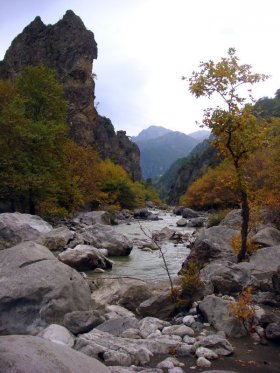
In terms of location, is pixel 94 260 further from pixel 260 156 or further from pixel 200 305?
pixel 260 156

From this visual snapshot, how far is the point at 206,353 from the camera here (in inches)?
290

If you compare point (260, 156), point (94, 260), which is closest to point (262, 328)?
point (94, 260)

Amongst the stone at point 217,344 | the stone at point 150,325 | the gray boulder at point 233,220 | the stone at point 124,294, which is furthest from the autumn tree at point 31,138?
the stone at point 217,344

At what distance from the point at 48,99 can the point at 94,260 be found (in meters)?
22.3

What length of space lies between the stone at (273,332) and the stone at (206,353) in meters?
1.39

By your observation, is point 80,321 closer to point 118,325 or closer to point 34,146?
point 118,325

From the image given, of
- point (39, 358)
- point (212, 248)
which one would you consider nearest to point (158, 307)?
point (39, 358)

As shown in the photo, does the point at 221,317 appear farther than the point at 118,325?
Yes

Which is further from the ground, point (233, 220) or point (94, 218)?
point (233, 220)

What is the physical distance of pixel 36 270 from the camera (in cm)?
965

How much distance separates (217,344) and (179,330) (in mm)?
1073

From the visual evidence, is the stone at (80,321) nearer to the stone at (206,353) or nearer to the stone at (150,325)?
the stone at (150,325)

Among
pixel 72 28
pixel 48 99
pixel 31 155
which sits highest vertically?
pixel 72 28

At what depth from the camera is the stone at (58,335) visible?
7727 millimetres
